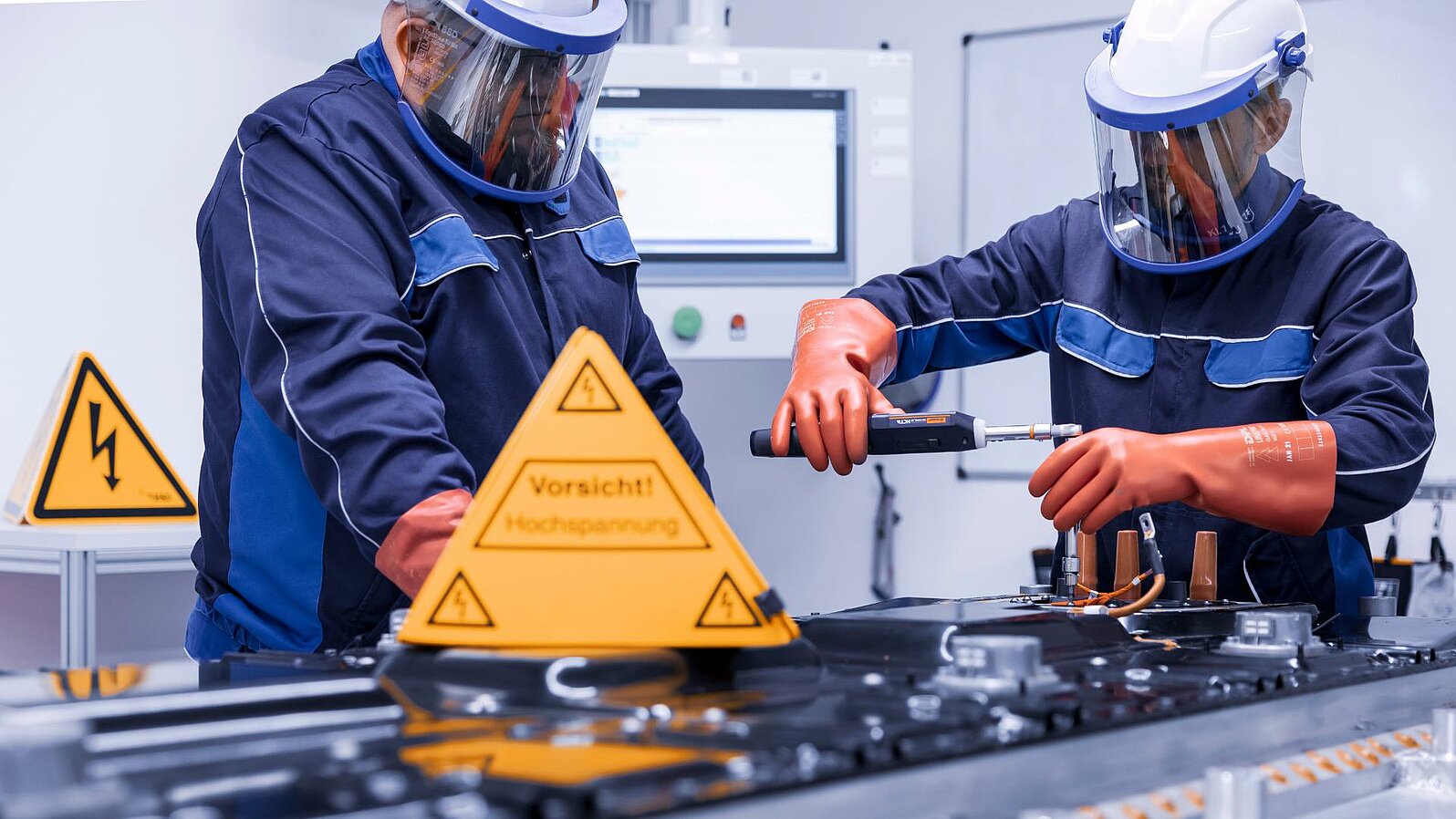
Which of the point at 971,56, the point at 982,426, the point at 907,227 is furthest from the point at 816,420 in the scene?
the point at 971,56

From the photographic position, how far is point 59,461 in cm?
230

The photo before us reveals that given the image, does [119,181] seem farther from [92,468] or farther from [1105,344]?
[1105,344]

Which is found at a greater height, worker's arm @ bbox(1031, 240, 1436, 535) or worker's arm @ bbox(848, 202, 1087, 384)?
worker's arm @ bbox(848, 202, 1087, 384)

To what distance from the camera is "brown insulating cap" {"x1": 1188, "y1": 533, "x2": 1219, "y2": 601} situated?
4.15 feet

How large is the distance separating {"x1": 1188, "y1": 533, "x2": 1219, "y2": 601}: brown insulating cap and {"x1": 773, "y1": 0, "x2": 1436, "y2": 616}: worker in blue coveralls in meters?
0.04

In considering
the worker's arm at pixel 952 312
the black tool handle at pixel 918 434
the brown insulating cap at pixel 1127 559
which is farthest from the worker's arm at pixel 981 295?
the brown insulating cap at pixel 1127 559

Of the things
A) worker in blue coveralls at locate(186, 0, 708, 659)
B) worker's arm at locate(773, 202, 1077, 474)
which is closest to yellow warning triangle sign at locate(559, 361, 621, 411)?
worker in blue coveralls at locate(186, 0, 708, 659)

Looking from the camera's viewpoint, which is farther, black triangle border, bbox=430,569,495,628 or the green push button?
the green push button

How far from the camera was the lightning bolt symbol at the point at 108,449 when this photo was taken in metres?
2.34

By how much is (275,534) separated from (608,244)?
0.50m

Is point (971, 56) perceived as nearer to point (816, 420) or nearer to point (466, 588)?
point (816, 420)

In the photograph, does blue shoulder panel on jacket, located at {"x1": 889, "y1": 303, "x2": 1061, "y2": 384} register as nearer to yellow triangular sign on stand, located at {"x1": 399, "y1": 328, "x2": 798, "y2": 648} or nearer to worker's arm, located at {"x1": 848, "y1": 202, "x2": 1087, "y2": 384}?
worker's arm, located at {"x1": 848, "y1": 202, "x2": 1087, "y2": 384}

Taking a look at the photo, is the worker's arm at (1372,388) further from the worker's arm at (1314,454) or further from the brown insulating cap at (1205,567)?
the brown insulating cap at (1205,567)

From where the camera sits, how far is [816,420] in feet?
4.71
